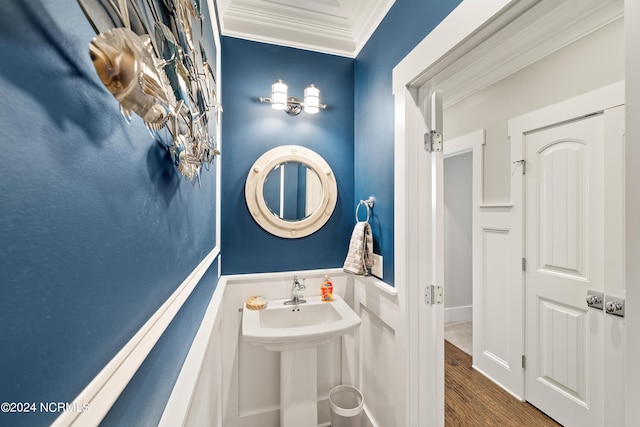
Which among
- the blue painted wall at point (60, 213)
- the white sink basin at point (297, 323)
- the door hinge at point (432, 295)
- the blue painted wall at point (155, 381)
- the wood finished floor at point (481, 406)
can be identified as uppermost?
the blue painted wall at point (60, 213)

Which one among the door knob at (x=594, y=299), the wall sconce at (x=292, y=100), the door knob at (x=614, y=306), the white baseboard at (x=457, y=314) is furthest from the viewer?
the white baseboard at (x=457, y=314)

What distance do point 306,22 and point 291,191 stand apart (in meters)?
1.09

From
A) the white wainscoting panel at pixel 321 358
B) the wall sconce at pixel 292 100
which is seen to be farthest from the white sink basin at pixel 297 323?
the wall sconce at pixel 292 100

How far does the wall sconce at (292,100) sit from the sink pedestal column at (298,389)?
1.45 metres

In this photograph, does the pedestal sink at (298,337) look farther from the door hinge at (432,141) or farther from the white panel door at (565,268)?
the white panel door at (565,268)

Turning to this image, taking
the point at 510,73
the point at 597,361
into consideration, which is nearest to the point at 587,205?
the point at 597,361

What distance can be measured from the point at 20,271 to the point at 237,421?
1882mm

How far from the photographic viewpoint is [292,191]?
1746 millimetres

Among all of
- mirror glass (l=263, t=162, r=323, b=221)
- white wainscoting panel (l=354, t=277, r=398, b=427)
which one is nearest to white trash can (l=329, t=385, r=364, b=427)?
white wainscoting panel (l=354, t=277, r=398, b=427)

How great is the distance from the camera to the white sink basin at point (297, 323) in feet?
4.14

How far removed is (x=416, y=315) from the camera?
1.22 meters

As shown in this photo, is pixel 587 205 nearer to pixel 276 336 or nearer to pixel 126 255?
pixel 276 336

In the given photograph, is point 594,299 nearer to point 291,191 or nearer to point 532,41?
point 532,41

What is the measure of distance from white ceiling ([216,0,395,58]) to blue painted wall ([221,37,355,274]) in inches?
2.2
